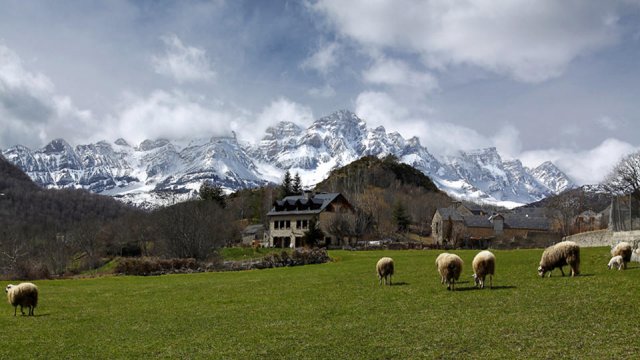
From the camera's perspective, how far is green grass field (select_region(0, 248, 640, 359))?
54.1ft

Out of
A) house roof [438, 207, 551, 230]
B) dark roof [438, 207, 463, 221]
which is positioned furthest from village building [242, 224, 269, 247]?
house roof [438, 207, 551, 230]

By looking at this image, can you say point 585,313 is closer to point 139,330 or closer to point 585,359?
point 585,359

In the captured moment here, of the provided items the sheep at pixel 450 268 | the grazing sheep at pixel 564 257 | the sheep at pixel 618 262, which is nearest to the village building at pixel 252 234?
the sheep at pixel 618 262

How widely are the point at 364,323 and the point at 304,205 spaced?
98359 mm

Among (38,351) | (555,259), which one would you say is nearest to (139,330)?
(38,351)

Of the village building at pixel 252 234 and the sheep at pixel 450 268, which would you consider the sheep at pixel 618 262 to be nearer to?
the sheep at pixel 450 268

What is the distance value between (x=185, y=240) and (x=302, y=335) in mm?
66728

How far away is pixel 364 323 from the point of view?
21.0 meters

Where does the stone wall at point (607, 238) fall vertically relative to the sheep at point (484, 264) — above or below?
above

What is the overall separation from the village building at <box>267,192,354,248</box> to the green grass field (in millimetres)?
79096

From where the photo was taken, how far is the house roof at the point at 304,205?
382ft

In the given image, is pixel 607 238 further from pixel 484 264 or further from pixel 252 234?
pixel 252 234

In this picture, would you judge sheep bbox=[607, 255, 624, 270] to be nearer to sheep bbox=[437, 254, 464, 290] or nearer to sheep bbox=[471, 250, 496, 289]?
sheep bbox=[471, 250, 496, 289]

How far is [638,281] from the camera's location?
24062 mm
